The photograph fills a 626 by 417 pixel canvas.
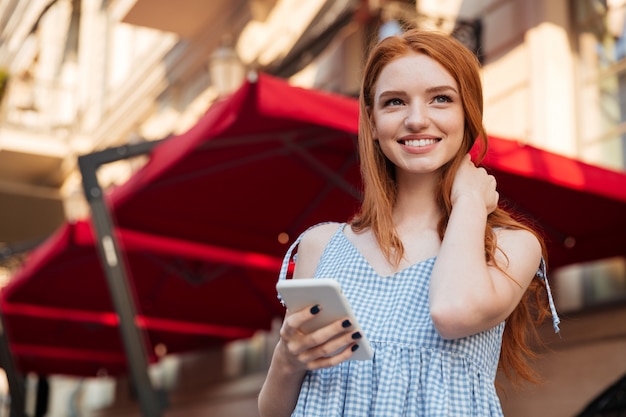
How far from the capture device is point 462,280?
63.4 inches

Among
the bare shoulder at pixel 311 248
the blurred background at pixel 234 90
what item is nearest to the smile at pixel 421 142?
the bare shoulder at pixel 311 248

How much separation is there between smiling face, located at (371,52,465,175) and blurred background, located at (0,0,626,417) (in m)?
0.52

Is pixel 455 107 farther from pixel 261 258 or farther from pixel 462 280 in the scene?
pixel 261 258

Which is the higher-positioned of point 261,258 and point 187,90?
point 187,90

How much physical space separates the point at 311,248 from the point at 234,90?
7.17 metres

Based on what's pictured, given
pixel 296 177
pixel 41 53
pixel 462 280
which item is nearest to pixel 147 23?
pixel 296 177

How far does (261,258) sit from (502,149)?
2.22 meters

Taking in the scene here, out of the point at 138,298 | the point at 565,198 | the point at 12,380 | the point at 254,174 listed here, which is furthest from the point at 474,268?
the point at 12,380

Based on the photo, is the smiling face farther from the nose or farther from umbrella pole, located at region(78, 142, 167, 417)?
umbrella pole, located at region(78, 142, 167, 417)

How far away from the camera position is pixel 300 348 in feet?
5.23

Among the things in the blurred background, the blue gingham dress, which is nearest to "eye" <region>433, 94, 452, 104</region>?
the blue gingham dress

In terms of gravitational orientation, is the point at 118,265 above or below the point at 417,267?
above

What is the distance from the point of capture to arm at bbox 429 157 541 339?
159 centimetres

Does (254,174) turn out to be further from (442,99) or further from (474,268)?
(474,268)
